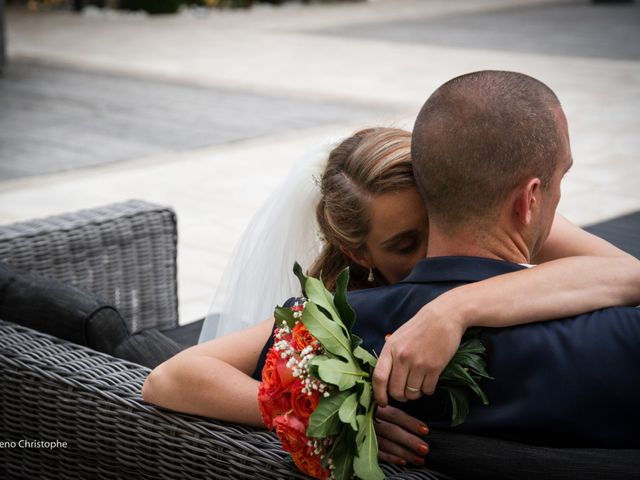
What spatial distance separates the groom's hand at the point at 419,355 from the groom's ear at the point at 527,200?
0.23 metres

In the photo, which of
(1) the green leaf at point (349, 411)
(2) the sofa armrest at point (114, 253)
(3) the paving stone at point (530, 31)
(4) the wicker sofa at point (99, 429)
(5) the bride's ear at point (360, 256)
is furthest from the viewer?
(3) the paving stone at point (530, 31)

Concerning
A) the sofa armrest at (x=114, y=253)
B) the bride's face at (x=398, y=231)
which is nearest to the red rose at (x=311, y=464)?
the bride's face at (x=398, y=231)

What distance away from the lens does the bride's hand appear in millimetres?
1648

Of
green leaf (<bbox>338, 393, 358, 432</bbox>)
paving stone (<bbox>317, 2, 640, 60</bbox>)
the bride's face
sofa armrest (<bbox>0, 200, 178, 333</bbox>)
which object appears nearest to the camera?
green leaf (<bbox>338, 393, 358, 432</bbox>)

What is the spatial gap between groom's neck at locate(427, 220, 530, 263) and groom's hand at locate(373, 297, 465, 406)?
185mm

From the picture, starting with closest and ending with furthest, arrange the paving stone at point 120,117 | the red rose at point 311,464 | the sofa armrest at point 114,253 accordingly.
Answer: the red rose at point 311,464, the sofa armrest at point 114,253, the paving stone at point 120,117

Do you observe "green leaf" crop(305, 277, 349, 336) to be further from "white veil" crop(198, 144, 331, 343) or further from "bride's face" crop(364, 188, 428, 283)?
"white veil" crop(198, 144, 331, 343)

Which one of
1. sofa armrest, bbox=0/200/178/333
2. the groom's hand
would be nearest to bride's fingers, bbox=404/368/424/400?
the groom's hand

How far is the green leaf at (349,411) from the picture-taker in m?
1.50

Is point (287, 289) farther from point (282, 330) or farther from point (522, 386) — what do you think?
point (522, 386)

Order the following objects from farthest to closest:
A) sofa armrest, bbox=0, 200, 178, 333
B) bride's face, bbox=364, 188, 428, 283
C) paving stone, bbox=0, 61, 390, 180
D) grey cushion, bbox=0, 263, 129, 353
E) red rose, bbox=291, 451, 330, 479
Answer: paving stone, bbox=0, 61, 390, 180, sofa armrest, bbox=0, 200, 178, 333, grey cushion, bbox=0, 263, 129, 353, bride's face, bbox=364, 188, 428, 283, red rose, bbox=291, 451, 330, 479

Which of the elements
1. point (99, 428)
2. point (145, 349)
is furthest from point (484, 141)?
point (145, 349)

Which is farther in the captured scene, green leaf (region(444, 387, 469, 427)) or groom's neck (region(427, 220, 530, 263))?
groom's neck (region(427, 220, 530, 263))

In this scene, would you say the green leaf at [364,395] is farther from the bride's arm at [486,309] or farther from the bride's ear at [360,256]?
the bride's ear at [360,256]
